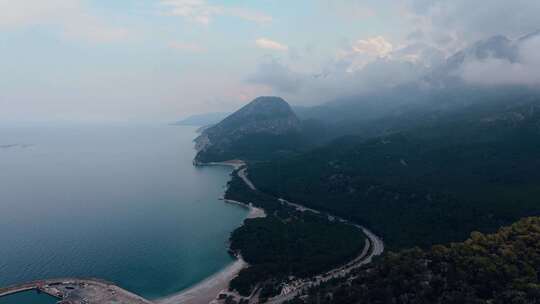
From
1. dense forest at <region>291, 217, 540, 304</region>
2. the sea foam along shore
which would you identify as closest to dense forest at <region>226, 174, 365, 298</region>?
the sea foam along shore

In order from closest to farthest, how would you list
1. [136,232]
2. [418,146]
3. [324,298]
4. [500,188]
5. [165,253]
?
[324,298] < [165,253] < [136,232] < [500,188] < [418,146]

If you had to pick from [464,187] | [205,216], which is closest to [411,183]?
[464,187]

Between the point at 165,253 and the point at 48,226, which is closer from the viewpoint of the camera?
the point at 165,253

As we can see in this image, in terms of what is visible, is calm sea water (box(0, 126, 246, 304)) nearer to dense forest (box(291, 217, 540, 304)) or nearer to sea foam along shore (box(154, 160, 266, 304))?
sea foam along shore (box(154, 160, 266, 304))

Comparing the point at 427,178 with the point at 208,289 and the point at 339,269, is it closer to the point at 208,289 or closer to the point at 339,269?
the point at 339,269

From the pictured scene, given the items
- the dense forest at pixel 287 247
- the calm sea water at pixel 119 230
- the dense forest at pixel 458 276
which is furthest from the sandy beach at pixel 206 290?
the dense forest at pixel 458 276

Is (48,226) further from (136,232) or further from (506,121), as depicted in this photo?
(506,121)

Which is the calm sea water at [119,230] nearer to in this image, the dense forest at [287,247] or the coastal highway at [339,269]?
the dense forest at [287,247]
